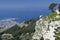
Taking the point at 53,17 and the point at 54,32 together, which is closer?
the point at 54,32

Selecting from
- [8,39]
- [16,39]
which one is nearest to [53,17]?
[8,39]

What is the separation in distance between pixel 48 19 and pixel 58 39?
6.59 metres

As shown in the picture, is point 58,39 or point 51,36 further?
point 51,36

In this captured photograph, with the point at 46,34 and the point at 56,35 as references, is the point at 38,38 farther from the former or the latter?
the point at 56,35

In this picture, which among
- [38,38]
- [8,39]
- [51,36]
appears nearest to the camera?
[51,36]

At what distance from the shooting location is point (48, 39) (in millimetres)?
48812

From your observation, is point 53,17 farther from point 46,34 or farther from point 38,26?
point 38,26

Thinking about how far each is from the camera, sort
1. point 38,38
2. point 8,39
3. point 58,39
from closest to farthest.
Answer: point 58,39 → point 38,38 → point 8,39

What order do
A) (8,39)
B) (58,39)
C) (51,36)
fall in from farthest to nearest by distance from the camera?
(8,39), (51,36), (58,39)

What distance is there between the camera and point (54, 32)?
1799 inches

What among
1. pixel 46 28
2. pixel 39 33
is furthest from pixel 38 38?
pixel 46 28

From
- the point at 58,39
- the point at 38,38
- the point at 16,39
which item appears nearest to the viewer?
the point at 58,39

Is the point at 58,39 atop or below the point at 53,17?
below

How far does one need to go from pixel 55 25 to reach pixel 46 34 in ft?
14.4
